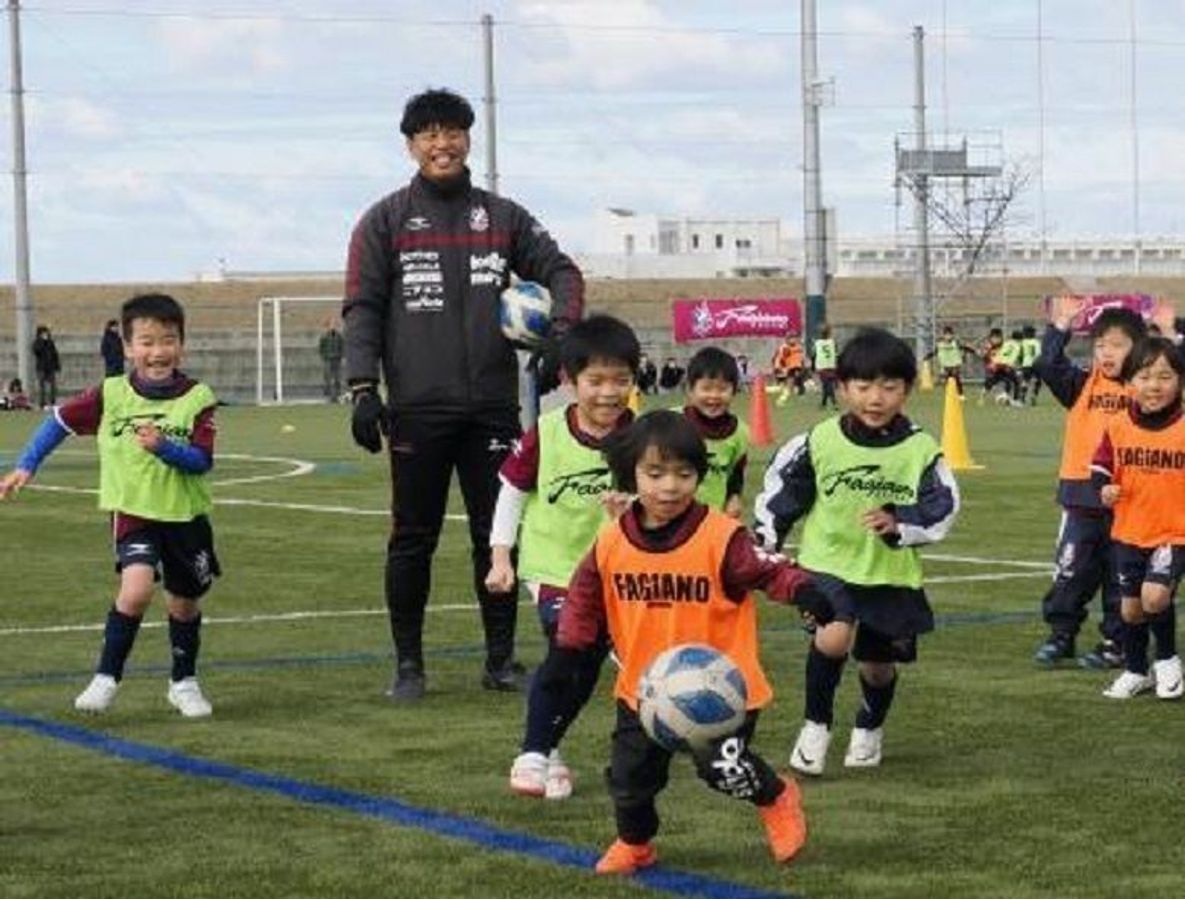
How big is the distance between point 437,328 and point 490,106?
61443 millimetres

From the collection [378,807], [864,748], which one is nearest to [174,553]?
[378,807]

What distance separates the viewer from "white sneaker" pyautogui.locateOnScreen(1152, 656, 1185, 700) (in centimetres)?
1209

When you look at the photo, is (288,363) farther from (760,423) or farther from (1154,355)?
(1154,355)

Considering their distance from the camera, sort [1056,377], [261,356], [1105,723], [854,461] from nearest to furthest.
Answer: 1. [854,461]
2. [1105,723]
3. [1056,377]
4. [261,356]

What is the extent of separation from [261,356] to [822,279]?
539 inches

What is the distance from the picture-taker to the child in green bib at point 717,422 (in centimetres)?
1206

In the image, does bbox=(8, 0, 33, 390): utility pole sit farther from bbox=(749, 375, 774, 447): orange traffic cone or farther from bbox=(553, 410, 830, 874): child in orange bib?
bbox=(553, 410, 830, 874): child in orange bib

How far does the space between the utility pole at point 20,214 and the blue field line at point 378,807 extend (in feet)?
176

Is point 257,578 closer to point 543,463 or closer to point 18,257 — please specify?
point 543,463

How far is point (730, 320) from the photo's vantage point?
234 ft

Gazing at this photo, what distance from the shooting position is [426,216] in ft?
40.3

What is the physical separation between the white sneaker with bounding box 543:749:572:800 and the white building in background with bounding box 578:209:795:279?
124 meters

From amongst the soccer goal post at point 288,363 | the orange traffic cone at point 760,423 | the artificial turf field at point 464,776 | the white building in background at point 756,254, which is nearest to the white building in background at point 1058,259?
the white building in background at point 756,254

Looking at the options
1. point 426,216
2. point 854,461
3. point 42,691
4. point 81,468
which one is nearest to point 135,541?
point 42,691
